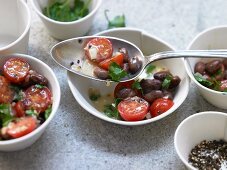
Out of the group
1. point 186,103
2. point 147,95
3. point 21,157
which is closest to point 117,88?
point 147,95

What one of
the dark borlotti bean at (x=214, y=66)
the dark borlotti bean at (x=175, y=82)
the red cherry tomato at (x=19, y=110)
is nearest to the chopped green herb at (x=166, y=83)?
the dark borlotti bean at (x=175, y=82)

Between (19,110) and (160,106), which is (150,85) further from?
(19,110)

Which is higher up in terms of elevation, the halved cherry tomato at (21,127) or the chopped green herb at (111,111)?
the halved cherry tomato at (21,127)

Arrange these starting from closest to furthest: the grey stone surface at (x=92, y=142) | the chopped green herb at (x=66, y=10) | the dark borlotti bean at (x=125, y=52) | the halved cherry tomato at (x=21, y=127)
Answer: the halved cherry tomato at (x=21, y=127) < the grey stone surface at (x=92, y=142) < the dark borlotti bean at (x=125, y=52) < the chopped green herb at (x=66, y=10)

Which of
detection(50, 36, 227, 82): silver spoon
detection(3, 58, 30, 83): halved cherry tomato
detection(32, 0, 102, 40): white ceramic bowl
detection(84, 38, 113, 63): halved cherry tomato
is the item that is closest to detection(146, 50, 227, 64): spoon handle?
detection(50, 36, 227, 82): silver spoon

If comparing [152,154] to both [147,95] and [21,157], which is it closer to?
[147,95]

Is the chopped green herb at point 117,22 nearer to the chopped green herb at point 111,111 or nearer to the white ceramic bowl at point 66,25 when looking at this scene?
the white ceramic bowl at point 66,25

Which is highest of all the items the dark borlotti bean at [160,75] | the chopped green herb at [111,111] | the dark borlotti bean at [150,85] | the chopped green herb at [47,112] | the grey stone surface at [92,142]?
the dark borlotti bean at [160,75]

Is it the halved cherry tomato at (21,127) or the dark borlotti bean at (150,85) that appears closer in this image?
the halved cherry tomato at (21,127)

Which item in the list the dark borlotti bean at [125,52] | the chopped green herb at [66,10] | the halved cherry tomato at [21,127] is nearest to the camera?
the halved cherry tomato at [21,127]

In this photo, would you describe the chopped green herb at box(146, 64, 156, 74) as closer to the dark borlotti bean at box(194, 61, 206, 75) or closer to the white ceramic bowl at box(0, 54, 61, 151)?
the dark borlotti bean at box(194, 61, 206, 75)
